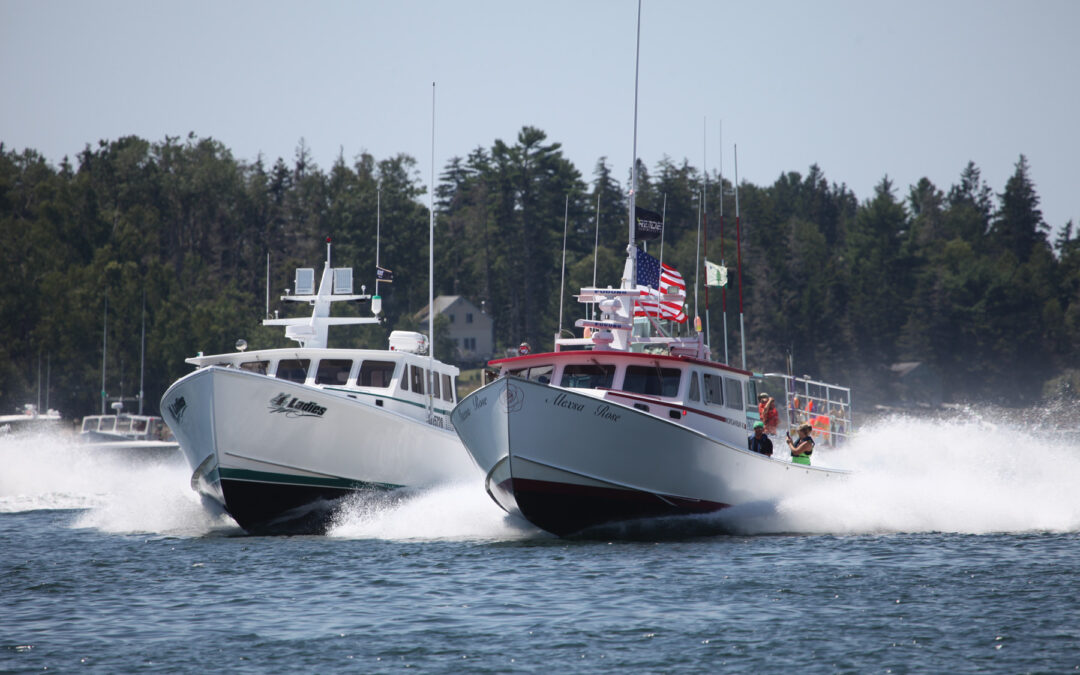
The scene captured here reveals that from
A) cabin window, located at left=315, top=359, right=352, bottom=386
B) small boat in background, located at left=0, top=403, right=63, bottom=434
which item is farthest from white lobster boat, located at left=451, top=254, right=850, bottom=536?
small boat in background, located at left=0, top=403, right=63, bottom=434

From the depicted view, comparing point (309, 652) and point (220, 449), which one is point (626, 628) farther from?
point (220, 449)

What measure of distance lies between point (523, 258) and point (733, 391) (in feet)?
262

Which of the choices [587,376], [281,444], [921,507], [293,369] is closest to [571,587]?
[587,376]

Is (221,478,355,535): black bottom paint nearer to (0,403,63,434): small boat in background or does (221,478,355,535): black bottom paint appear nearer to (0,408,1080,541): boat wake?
(0,408,1080,541): boat wake

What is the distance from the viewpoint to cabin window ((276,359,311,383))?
26.2 meters

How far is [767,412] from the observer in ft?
83.6

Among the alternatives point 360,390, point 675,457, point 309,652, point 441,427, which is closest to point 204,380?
point 360,390

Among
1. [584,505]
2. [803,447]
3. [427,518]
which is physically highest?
[803,447]

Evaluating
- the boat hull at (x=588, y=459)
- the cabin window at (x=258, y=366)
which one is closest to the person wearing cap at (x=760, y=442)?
the boat hull at (x=588, y=459)

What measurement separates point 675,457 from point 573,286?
8041 cm

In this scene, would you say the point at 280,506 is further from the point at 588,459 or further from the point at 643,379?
the point at 643,379

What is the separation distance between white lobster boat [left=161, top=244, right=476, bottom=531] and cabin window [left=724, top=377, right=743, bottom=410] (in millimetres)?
6751

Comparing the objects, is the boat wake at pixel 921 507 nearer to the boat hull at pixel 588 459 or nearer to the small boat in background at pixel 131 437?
the boat hull at pixel 588 459

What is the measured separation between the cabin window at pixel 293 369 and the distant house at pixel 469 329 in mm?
74276
